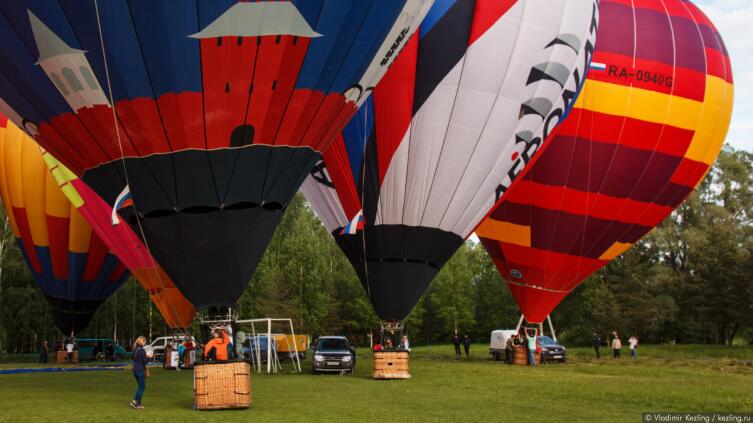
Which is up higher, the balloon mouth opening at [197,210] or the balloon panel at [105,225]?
the balloon panel at [105,225]

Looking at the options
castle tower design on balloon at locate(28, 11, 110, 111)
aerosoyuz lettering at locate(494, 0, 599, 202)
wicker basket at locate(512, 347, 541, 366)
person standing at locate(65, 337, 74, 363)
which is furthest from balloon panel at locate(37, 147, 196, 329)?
castle tower design on balloon at locate(28, 11, 110, 111)

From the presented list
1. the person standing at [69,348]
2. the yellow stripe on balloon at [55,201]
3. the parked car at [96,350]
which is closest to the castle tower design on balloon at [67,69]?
the yellow stripe on balloon at [55,201]

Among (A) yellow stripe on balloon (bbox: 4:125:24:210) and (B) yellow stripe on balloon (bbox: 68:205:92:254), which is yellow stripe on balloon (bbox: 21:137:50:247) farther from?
(B) yellow stripe on balloon (bbox: 68:205:92:254)

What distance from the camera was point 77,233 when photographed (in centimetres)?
2481

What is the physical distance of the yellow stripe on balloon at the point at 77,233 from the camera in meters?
24.7

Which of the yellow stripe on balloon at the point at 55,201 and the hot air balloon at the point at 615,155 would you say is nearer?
the hot air balloon at the point at 615,155

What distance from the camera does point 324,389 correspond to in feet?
44.1

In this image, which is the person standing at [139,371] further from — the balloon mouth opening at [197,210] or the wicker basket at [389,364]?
the wicker basket at [389,364]

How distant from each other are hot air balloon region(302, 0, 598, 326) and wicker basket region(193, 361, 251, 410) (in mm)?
5827

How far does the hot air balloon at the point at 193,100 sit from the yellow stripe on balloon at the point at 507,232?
10.7 meters

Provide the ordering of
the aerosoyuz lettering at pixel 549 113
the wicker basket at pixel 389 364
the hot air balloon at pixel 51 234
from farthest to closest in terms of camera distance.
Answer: the hot air balloon at pixel 51 234 → the aerosoyuz lettering at pixel 549 113 → the wicker basket at pixel 389 364

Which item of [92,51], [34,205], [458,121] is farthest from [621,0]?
[34,205]

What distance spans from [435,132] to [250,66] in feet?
19.8

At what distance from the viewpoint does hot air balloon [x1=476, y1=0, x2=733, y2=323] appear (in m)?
20.5
